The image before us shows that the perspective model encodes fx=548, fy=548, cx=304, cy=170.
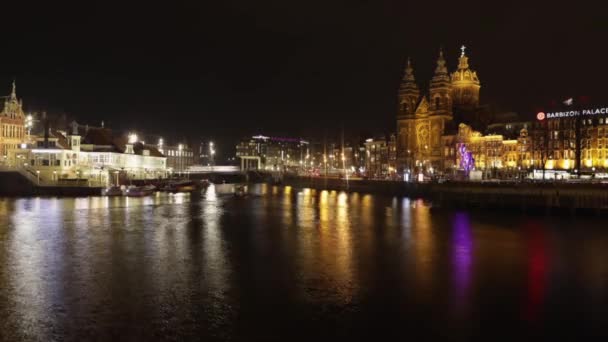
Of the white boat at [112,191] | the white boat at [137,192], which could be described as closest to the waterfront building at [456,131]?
the white boat at [137,192]

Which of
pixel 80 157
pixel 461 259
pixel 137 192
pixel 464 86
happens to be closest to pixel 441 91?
pixel 464 86

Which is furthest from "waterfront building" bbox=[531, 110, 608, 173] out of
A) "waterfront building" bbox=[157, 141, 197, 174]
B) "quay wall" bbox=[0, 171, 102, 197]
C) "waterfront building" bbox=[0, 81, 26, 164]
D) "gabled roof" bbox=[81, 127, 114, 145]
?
"waterfront building" bbox=[157, 141, 197, 174]

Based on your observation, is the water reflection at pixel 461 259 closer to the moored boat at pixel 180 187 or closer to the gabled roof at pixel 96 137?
the moored boat at pixel 180 187

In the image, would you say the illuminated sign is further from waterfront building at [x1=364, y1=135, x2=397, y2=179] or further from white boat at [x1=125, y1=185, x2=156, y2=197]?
white boat at [x1=125, y1=185, x2=156, y2=197]

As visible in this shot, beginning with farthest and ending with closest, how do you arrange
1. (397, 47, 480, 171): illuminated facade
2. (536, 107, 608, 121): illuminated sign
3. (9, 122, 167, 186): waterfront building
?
(397, 47, 480, 171): illuminated facade
(536, 107, 608, 121): illuminated sign
(9, 122, 167, 186): waterfront building

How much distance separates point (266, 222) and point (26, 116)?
7339 centimetres

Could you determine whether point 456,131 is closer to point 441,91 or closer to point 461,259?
point 441,91

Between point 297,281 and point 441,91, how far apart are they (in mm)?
115057

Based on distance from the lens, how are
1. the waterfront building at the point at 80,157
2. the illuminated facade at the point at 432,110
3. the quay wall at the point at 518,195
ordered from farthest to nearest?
the illuminated facade at the point at 432,110, the waterfront building at the point at 80,157, the quay wall at the point at 518,195

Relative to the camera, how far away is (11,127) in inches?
3617

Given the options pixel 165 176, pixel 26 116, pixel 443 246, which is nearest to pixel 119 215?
pixel 443 246

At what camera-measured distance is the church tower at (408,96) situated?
13925cm

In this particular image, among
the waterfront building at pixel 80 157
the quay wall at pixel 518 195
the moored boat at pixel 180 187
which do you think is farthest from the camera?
the moored boat at pixel 180 187

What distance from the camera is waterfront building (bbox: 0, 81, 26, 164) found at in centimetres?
8994
